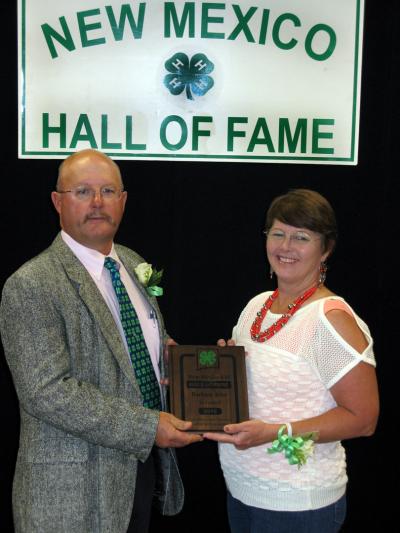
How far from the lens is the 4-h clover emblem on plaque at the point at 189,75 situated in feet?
9.51

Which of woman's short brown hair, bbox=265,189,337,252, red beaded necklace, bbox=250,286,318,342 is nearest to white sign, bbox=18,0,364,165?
woman's short brown hair, bbox=265,189,337,252

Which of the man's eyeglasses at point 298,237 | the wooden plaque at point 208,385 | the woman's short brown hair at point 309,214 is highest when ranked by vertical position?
the woman's short brown hair at point 309,214

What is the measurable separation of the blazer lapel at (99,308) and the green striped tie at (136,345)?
9 cm

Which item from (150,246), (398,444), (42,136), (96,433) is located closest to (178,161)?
(150,246)

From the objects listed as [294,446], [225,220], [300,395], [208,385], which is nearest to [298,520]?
[294,446]

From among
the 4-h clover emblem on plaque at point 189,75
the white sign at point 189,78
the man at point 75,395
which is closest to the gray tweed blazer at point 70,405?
the man at point 75,395

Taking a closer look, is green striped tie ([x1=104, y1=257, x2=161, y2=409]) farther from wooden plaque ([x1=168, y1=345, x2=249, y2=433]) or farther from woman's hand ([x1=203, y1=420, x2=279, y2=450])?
woman's hand ([x1=203, y1=420, x2=279, y2=450])

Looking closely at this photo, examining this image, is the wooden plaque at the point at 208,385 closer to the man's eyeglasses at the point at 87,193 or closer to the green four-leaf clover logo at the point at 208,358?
the green four-leaf clover logo at the point at 208,358

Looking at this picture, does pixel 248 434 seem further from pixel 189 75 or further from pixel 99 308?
pixel 189 75

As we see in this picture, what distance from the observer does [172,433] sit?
6.44ft

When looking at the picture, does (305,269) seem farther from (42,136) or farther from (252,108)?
(42,136)

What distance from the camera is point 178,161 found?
2934 millimetres

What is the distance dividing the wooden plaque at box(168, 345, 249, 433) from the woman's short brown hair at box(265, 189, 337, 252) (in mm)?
458

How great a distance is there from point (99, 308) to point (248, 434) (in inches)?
24.1
